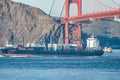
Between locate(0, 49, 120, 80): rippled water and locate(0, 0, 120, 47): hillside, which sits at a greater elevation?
locate(0, 0, 120, 47): hillside

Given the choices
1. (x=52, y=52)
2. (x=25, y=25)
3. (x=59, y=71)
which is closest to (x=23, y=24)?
(x=25, y=25)

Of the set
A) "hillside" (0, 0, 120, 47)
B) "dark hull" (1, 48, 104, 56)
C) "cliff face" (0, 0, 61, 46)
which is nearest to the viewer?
"dark hull" (1, 48, 104, 56)

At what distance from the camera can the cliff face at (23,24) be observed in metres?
151

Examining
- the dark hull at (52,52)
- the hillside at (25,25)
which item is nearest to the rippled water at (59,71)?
the dark hull at (52,52)

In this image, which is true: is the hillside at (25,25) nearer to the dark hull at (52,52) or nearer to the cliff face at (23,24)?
the cliff face at (23,24)

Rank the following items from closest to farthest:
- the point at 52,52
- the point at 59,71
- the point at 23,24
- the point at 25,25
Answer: the point at 59,71, the point at 52,52, the point at 25,25, the point at 23,24

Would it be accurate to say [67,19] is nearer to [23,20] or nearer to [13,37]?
[13,37]

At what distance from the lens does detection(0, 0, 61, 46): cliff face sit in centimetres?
15138

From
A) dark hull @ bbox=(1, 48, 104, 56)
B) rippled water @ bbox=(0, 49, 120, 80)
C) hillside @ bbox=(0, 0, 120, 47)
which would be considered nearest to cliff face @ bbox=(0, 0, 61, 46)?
hillside @ bbox=(0, 0, 120, 47)

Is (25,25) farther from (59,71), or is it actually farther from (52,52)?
(59,71)

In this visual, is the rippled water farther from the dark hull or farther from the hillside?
the hillside

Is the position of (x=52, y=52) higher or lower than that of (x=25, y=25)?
lower

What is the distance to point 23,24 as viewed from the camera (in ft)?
530

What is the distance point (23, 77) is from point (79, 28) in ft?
195
